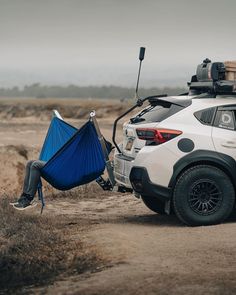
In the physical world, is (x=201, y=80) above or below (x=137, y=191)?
above

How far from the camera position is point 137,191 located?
1034 cm

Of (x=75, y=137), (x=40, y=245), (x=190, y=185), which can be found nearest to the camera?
(x=40, y=245)

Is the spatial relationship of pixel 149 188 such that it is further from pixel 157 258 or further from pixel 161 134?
pixel 157 258

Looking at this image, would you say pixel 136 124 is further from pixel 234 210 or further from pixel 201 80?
pixel 234 210

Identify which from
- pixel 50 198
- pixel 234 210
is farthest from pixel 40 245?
pixel 50 198

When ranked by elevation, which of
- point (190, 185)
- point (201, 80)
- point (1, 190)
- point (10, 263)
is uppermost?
point (201, 80)

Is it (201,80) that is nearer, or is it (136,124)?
(136,124)

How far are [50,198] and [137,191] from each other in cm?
512

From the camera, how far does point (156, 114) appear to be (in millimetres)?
10531

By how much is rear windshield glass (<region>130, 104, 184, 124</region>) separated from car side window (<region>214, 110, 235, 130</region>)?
1.84 ft

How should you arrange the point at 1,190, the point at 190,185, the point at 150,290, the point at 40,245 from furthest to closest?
the point at 1,190 < the point at 190,185 < the point at 40,245 < the point at 150,290

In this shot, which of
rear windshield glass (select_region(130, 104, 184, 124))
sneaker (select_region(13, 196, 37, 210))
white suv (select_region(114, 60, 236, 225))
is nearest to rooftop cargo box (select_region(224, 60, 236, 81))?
white suv (select_region(114, 60, 236, 225))

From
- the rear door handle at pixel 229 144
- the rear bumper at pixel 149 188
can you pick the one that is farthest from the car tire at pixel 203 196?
the rear door handle at pixel 229 144

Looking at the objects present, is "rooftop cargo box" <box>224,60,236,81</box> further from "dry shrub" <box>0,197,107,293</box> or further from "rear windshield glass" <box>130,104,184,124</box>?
"dry shrub" <box>0,197,107,293</box>
